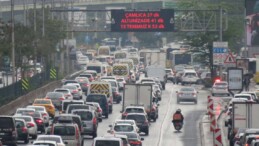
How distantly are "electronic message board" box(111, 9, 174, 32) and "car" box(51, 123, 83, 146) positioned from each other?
49.4m

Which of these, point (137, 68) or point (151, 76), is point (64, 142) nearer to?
point (151, 76)

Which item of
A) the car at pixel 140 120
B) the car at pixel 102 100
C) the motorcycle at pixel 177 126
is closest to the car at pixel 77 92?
the car at pixel 102 100

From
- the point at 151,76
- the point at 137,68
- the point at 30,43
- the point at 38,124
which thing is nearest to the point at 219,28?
the point at 151,76

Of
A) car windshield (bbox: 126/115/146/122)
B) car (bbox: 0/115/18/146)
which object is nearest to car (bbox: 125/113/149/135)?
car windshield (bbox: 126/115/146/122)

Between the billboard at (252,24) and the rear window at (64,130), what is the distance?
6937 centimetres

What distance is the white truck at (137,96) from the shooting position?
70875mm

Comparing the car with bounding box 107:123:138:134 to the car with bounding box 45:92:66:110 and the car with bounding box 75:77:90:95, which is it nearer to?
the car with bounding box 45:92:66:110

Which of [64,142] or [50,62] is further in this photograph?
[50,62]

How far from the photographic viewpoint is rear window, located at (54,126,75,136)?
1942 inches

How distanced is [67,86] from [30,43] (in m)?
9.91

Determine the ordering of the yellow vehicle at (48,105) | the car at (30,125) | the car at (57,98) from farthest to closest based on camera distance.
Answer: the car at (57,98)
the yellow vehicle at (48,105)
the car at (30,125)

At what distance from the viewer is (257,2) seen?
122000 mm

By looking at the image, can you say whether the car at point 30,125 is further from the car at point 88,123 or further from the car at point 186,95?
the car at point 186,95

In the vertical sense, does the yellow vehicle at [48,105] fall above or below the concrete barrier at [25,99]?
above
